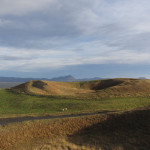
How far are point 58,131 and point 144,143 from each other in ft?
24.9

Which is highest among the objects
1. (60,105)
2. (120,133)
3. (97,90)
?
(97,90)

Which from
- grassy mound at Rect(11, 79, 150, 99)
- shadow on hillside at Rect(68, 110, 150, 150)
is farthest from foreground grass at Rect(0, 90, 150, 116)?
shadow on hillside at Rect(68, 110, 150, 150)

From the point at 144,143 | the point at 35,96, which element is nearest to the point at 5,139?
the point at 144,143

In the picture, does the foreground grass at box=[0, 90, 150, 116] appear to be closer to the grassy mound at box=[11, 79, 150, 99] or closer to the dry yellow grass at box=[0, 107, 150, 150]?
the grassy mound at box=[11, 79, 150, 99]

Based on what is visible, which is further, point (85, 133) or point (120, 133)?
point (85, 133)

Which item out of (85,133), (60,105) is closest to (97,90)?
(60,105)

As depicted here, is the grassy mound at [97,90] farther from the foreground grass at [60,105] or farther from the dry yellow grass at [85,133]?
the dry yellow grass at [85,133]

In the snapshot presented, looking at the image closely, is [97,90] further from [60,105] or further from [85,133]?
[85,133]

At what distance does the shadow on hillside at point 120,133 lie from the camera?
13895 mm

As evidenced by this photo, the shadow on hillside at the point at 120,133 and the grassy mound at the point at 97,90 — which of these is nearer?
the shadow on hillside at the point at 120,133

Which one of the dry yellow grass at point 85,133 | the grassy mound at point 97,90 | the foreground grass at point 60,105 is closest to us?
the dry yellow grass at point 85,133

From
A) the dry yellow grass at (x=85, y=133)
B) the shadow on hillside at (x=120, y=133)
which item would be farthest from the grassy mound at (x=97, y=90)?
the dry yellow grass at (x=85, y=133)

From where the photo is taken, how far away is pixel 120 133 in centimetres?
1545

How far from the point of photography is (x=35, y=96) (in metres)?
36.3
